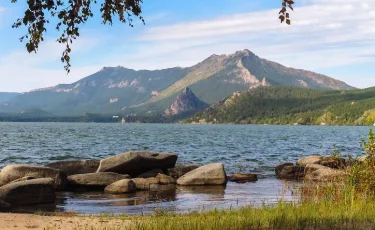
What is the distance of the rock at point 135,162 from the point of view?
31.4 metres

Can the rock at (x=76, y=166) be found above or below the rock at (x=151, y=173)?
above

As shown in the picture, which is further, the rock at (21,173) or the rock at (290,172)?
the rock at (290,172)

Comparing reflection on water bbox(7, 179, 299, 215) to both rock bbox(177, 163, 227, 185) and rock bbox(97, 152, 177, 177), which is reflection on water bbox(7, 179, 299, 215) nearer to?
rock bbox(177, 163, 227, 185)

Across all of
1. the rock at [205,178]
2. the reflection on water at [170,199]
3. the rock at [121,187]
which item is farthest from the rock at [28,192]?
the rock at [205,178]

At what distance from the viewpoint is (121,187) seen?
2678 centimetres

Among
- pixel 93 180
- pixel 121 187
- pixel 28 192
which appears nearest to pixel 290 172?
pixel 121 187

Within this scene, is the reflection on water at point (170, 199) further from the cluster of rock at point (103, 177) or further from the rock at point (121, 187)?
the cluster of rock at point (103, 177)

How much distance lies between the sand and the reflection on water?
347cm

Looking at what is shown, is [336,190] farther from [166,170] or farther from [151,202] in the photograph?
[166,170]

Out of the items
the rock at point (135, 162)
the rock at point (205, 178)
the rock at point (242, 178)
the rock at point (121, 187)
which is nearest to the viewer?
the rock at point (121, 187)

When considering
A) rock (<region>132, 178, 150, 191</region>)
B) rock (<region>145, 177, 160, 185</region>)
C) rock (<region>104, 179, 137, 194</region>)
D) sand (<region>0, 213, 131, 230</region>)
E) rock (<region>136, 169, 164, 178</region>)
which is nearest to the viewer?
sand (<region>0, 213, 131, 230</region>)

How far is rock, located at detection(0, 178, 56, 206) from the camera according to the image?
2212cm

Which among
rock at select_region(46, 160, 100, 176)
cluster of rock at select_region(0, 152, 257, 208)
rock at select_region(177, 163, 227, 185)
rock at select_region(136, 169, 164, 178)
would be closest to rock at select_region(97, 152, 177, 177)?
cluster of rock at select_region(0, 152, 257, 208)

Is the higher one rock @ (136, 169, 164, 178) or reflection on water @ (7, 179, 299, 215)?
rock @ (136, 169, 164, 178)
